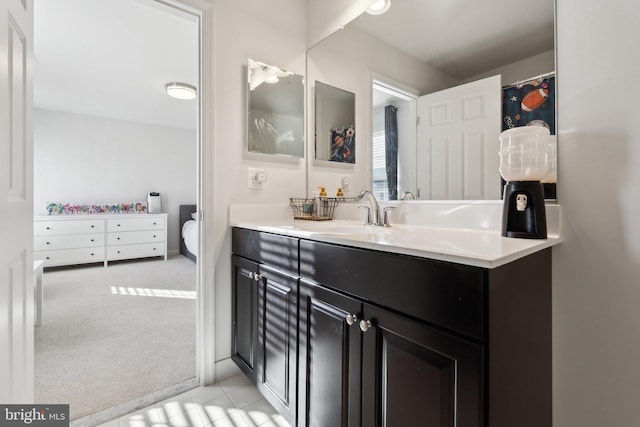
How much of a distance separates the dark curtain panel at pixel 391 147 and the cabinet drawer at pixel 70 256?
4707 millimetres

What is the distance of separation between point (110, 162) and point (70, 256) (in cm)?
163

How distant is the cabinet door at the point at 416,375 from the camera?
66cm

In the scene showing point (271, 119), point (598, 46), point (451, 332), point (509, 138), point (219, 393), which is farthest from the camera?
point (271, 119)

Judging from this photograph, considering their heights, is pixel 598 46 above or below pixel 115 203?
above

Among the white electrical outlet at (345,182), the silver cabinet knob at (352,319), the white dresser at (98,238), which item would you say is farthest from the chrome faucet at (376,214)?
the white dresser at (98,238)

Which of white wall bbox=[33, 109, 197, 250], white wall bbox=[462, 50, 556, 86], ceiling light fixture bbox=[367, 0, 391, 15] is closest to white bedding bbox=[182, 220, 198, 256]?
white wall bbox=[33, 109, 197, 250]

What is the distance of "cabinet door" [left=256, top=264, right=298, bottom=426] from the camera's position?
1205 millimetres

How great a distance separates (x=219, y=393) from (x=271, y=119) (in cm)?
165

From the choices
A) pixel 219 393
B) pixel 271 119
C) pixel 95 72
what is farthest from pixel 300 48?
pixel 95 72

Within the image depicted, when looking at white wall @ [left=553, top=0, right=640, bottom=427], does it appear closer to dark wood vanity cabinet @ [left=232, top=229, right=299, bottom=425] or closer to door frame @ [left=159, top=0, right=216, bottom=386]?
dark wood vanity cabinet @ [left=232, top=229, right=299, bottom=425]

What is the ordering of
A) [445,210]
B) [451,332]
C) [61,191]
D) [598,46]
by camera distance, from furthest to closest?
[61,191]
[445,210]
[598,46]
[451,332]

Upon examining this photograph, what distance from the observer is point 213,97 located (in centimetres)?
162

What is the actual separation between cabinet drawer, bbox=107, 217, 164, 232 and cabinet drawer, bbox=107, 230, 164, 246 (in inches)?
2.6

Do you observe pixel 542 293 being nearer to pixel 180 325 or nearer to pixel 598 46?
pixel 598 46
